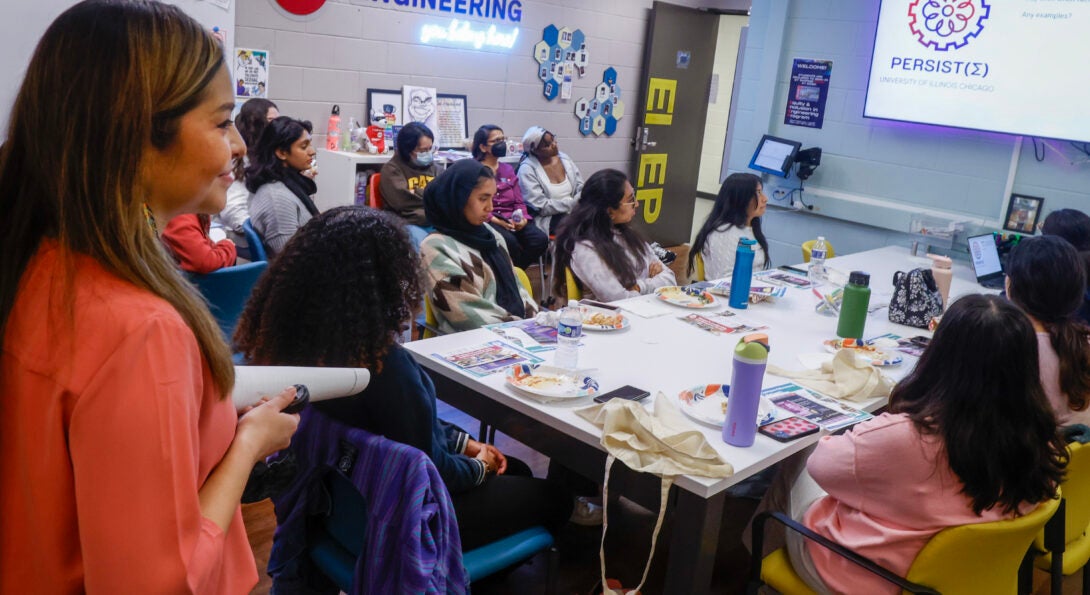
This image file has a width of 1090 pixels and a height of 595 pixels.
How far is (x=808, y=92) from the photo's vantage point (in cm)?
555

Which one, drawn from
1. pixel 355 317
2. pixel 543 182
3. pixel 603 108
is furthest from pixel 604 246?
pixel 603 108

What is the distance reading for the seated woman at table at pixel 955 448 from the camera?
1.69 meters

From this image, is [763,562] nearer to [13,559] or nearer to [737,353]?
[737,353]

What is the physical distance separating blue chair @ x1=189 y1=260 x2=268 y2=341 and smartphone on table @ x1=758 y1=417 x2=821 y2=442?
1652mm

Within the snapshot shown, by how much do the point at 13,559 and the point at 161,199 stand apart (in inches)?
14.8


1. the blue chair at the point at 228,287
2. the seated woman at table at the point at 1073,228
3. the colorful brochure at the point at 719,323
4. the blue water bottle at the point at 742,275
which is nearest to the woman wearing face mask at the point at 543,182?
the blue water bottle at the point at 742,275

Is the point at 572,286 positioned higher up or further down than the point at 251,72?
further down

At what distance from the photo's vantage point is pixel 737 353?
1.90 meters

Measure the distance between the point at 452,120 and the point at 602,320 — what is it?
3.36 m

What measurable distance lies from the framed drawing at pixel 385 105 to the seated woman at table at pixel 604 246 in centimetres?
221

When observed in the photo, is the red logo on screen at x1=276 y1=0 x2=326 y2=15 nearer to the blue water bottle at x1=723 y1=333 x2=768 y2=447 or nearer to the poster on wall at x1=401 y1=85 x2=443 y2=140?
the poster on wall at x1=401 y1=85 x2=443 y2=140

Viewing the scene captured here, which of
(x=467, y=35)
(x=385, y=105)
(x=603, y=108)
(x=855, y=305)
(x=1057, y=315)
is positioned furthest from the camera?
(x=603, y=108)

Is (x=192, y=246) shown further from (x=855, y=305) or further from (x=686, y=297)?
(x=855, y=305)

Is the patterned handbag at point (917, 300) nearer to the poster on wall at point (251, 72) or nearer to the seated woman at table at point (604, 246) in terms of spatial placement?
the seated woman at table at point (604, 246)
